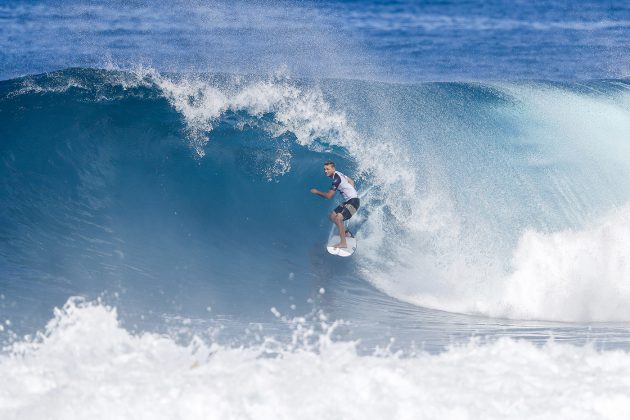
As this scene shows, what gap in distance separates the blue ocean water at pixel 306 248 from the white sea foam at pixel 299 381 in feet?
0.09

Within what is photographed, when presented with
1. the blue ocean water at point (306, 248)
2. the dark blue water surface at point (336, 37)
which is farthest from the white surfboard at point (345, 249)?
the dark blue water surface at point (336, 37)

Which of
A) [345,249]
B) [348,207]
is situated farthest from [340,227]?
[345,249]

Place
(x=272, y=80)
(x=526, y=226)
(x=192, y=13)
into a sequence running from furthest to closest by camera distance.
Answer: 1. (x=192, y=13)
2. (x=272, y=80)
3. (x=526, y=226)

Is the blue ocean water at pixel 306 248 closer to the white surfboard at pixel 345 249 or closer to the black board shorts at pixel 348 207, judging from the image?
the white surfboard at pixel 345 249

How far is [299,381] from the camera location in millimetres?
7391

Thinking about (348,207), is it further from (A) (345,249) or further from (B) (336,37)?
(B) (336,37)

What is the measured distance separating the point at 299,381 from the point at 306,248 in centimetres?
496

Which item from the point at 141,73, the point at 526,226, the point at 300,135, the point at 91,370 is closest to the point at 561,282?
the point at 526,226

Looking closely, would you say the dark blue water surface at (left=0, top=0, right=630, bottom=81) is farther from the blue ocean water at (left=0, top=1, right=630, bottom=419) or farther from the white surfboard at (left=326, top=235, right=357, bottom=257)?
the white surfboard at (left=326, top=235, right=357, bottom=257)

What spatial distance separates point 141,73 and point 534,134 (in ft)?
25.0

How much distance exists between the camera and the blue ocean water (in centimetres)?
A: 736

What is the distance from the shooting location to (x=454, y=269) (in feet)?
39.9

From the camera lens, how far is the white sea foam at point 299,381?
22.7ft

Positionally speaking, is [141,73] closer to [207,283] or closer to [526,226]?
[207,283]
